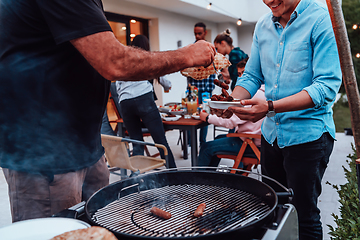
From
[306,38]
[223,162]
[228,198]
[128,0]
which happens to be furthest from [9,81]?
[128,0]

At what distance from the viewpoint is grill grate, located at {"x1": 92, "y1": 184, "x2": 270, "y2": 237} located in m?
1.10

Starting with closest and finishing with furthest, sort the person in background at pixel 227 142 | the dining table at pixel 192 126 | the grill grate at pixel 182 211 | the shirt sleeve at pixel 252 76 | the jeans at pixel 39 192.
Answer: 1. the grill grate at pixel 182 211
2. the jeans at pixel 39 192
3. the shirt sleeve at pixel 252 76
4. the person in background at pixel 227 142
5. the dining table at pixel 192 126

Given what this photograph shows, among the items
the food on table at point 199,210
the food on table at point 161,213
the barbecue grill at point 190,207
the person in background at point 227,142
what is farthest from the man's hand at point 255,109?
the person in background at point 227,142

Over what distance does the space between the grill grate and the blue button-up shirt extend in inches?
23.7

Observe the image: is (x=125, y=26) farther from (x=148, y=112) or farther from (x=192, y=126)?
(x=192, y=126)

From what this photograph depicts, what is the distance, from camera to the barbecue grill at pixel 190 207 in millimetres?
1000

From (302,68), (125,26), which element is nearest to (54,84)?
(302,68)

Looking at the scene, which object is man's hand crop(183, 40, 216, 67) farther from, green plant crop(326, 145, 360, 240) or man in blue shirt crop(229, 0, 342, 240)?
green plant crop(326, 145, 360, 240)

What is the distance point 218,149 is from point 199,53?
2.35 meters

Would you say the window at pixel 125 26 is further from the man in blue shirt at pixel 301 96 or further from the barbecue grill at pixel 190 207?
the barbecue grill at pixel 190 207

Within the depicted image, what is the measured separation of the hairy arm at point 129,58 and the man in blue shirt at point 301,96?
483 mm

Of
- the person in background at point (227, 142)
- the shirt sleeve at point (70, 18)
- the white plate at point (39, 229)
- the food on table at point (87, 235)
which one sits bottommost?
the person in background at point (227, 142)

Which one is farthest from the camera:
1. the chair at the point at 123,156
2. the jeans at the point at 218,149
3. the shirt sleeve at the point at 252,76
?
the jeans at the point at 218,149

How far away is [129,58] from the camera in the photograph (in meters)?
1.15
